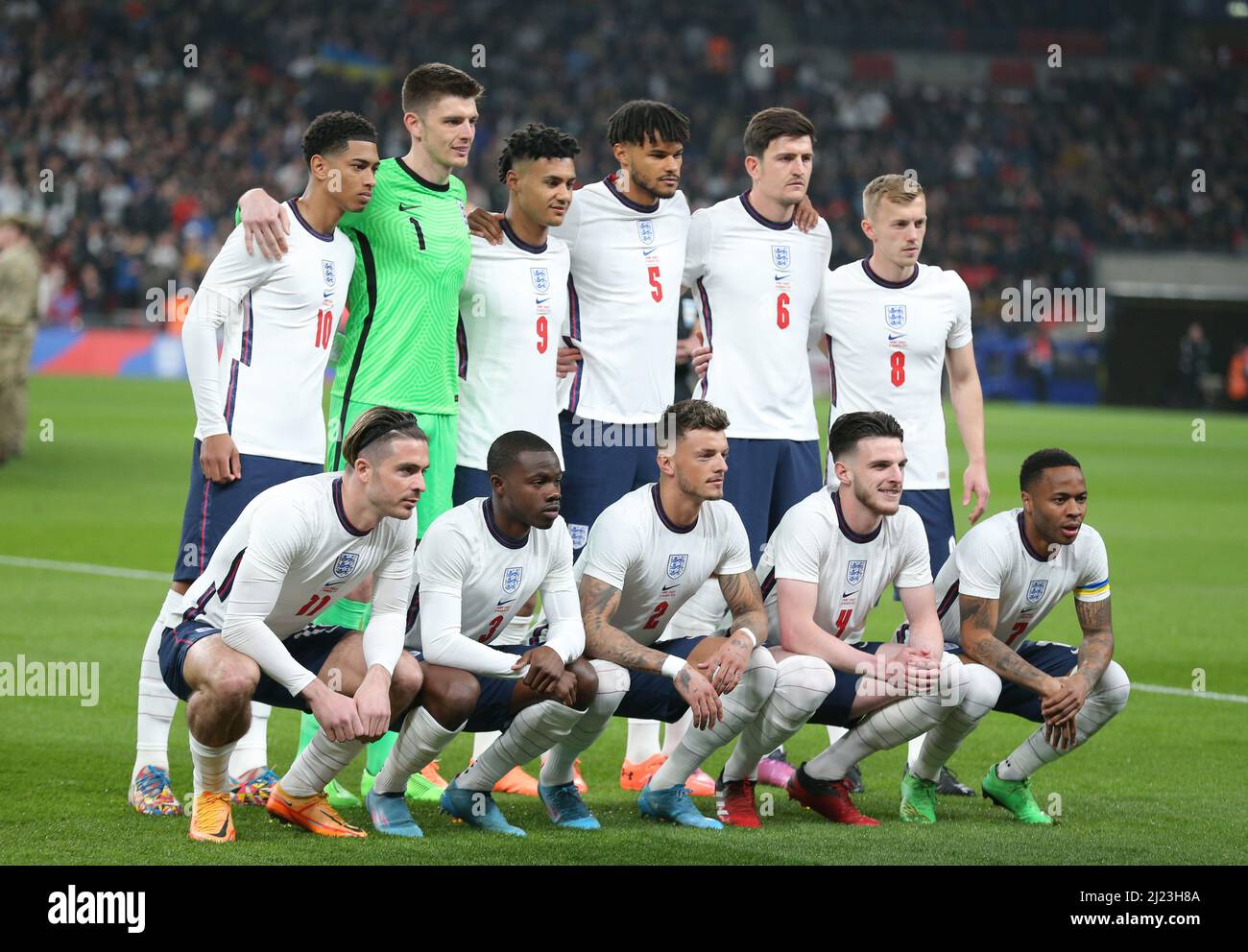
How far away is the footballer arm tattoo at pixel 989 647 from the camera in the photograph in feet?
21.1

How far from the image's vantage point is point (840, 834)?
19.9 ft

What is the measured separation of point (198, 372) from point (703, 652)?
2148 millimetres

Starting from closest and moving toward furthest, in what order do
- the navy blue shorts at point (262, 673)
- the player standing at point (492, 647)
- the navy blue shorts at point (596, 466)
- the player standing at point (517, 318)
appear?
1. the navy blue shorts at point (262, 673)
2. the player standing at point (492, 647)
3. the player standing at point (517, 318)
4. the navy blue shorts at point (596, 466)

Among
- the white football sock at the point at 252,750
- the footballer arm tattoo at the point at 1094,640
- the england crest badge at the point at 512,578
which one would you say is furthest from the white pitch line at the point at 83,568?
the footballer arm tattoo at the point at 1094,640

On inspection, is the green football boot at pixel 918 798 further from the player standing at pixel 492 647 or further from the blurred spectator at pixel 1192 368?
the blurred spectator at pixel 1192 368

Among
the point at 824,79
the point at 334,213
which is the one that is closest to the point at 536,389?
the point at 334,213

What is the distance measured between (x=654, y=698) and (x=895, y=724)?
90cm

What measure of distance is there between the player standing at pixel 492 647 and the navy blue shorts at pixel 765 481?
1.18 metres

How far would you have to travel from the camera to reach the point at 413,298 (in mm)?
6684

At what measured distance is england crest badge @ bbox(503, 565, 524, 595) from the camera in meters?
6.15

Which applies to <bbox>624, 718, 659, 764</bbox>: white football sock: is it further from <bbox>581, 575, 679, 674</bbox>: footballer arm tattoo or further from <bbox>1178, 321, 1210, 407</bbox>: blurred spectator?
<bbox>1178, 321, 1210, 407</bbox>: blurred spectator

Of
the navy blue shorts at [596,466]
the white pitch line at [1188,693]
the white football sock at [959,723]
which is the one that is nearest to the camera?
the white football sock at [959,723]

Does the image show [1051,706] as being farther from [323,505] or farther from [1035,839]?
[323,505]

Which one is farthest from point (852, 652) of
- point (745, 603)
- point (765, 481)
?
point (765, 481)
